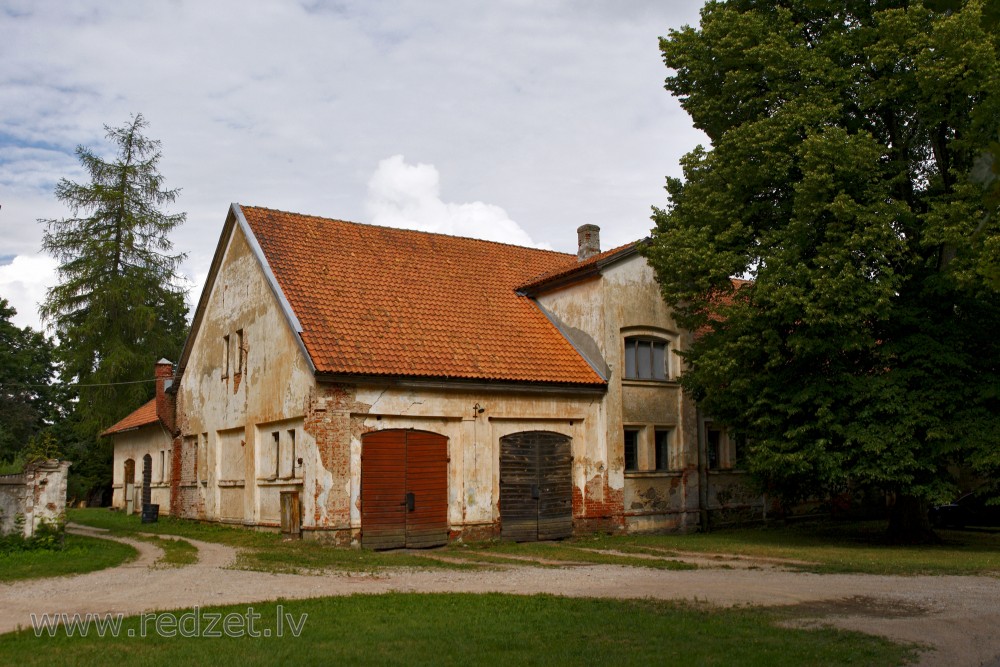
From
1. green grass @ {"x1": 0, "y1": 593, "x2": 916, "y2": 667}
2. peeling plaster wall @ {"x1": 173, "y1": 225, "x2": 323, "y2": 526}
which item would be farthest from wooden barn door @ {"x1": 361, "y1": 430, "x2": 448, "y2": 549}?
green grass @ {"x1": 0, "y1": 593, "x2": 916, "y2": 667}

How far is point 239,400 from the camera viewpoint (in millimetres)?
22062

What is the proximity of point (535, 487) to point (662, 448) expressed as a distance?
4346 millimetres

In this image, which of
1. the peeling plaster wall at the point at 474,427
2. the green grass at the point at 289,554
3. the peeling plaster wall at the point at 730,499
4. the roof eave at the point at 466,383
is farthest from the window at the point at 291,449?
the peeling plaster wall at the point at 730,499

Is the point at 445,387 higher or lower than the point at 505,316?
lower

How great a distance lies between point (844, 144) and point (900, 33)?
8.27 feet

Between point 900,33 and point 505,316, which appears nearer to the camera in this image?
point 900,33

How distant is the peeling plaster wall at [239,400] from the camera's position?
749 inches

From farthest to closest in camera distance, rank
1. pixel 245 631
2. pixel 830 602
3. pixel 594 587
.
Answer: pixel 594 587, pixel 830 602, pixel 245 631

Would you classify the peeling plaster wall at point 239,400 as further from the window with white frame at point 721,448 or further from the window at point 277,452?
the window with white frame at point 721,448

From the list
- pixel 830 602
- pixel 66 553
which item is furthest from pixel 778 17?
pixel 66 553

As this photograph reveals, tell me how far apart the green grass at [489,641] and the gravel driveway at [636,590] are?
769 millimetres

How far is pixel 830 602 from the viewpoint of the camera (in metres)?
10.6

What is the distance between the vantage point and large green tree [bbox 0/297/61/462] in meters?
44.6

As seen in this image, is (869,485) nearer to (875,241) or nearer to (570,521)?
(875,241)
